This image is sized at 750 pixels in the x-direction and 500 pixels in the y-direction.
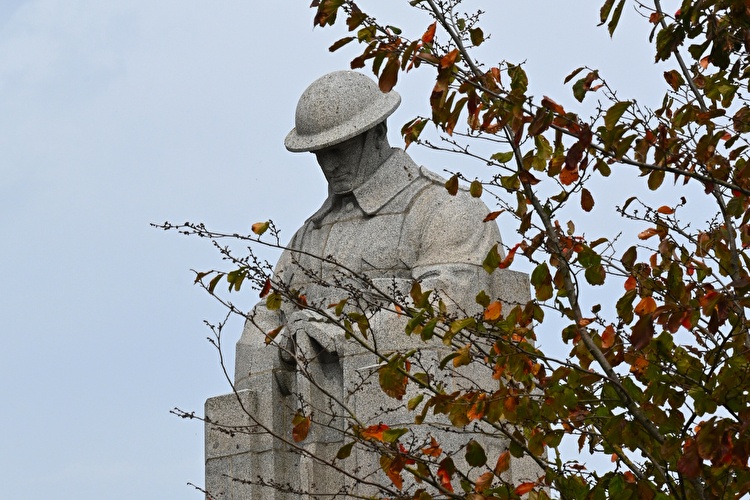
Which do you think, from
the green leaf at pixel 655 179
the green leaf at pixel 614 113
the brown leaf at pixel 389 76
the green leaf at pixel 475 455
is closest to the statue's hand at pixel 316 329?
the green leaf at pixel 475 455

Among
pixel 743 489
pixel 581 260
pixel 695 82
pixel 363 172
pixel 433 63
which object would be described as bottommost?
pixel 743 489

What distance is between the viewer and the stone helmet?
13617 mm

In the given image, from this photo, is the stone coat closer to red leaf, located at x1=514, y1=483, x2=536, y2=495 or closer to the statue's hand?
the statue's hand

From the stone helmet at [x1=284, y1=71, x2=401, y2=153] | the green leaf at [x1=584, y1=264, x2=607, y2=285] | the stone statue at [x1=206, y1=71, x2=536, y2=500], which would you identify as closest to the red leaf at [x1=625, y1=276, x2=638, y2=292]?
the green leaf at [x1=584, y1=264, x2=607, y2=285]

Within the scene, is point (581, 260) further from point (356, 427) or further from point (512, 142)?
point (356, 427)

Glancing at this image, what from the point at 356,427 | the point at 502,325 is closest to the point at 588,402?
the point at 502,325

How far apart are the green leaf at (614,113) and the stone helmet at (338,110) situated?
16.1 ft

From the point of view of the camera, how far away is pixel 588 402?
9555mm

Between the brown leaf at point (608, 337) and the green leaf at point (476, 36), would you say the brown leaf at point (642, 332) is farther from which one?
the green leaf at point (476, 36)

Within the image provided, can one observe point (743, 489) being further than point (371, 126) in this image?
No

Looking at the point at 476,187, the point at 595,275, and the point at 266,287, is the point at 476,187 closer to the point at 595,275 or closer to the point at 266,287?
the point at 595,275

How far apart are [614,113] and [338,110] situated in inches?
206

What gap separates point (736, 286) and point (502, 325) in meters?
1.98

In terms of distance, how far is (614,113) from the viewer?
8711 millimetres
